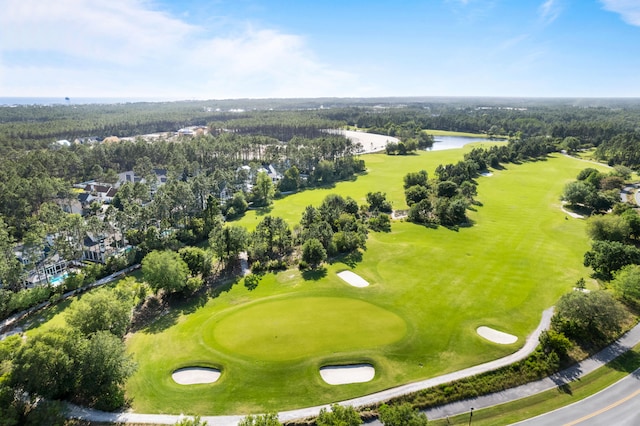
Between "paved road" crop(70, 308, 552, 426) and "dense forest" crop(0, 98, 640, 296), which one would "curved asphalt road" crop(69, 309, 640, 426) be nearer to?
"paved road" crop(70, 308, 552, 426)

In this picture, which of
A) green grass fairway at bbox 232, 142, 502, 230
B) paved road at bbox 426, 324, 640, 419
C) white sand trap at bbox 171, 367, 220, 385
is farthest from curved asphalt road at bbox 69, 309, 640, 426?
green grass fairway at bbox 232, 142, 502, 230

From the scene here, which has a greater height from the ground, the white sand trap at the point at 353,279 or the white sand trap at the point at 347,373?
the white sand trap at the point at 353,279

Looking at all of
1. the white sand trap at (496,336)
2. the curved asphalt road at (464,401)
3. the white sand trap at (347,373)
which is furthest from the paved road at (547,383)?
the white sand trap at (347,373)

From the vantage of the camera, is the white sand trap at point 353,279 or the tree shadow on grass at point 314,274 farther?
the tree shadow on grass at point 314,274

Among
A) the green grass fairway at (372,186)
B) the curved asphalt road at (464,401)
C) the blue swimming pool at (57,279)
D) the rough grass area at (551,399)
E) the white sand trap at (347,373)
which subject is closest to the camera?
the curved asphalt road at (464,401)

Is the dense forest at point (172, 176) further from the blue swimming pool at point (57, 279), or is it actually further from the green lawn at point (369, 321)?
the green lawn at point (369, 321)

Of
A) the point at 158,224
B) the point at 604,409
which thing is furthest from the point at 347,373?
the point at 158,224

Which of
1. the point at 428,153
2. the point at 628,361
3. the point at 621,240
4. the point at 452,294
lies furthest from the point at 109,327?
the point at 428,153

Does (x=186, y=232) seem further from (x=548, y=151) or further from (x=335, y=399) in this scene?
(x=548, y=151)
